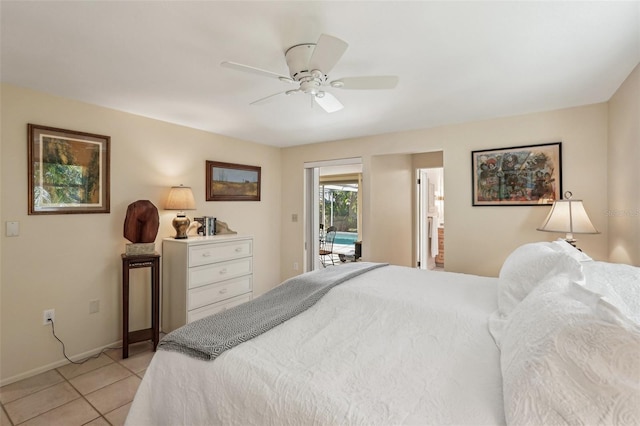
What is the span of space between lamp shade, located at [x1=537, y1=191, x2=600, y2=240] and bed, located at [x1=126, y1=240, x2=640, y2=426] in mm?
1143

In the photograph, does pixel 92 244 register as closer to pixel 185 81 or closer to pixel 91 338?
pixel 91 338

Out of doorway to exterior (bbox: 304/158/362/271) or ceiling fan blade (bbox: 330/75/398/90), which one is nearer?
ceiling fan blade (bbox: 330/75/398/90)

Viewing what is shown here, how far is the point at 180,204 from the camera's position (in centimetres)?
332

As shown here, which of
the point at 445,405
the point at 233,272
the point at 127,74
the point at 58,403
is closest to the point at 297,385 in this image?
the point at 445,405

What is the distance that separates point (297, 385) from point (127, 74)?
7.81 ft

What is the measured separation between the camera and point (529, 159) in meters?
3.08

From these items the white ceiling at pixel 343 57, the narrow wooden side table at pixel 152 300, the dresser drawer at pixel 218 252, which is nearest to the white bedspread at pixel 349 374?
the white ceiling at pixel 343 57

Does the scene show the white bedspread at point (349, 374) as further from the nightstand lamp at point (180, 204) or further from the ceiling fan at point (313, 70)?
the nightstand lamp at point (180, 204)

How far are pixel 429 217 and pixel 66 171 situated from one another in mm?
5493

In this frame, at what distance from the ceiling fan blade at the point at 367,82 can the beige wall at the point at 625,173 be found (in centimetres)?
171

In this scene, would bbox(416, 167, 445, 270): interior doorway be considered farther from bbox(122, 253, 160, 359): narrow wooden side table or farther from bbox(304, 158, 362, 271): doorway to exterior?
bbox(122, 253, 160, 359): narrow wooden side table

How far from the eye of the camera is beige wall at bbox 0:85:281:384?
243 centimetres

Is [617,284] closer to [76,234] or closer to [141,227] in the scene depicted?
[141,227]

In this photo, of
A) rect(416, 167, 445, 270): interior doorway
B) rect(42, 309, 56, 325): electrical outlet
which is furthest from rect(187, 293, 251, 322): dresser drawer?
rect(416, 167, 445, 270): interior doorway
